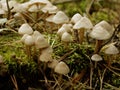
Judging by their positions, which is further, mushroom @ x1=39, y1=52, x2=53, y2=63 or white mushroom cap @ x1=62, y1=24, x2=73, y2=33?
white mushroom cap @ x1=62, y1=24, x2=73, y2=33

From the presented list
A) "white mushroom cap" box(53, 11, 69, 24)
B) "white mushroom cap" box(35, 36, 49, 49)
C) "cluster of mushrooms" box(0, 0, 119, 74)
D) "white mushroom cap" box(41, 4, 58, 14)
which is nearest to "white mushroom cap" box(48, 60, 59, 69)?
"cluster of mushrooms" box(0, 0, 119, 74)

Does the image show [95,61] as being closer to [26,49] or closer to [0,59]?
[26,49]

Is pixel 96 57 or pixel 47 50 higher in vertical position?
pixel 47 50

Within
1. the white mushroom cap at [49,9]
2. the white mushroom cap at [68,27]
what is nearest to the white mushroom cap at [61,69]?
the white mushroom cap at [68,27]

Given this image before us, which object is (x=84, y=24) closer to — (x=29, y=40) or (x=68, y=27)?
(x=68, y=27)

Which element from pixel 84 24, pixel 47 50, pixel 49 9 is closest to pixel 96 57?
pixel 84 24

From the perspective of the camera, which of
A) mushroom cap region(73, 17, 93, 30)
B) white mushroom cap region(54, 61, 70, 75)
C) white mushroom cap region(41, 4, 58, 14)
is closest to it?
white mushroom cap region(54, 61, 70, 75)

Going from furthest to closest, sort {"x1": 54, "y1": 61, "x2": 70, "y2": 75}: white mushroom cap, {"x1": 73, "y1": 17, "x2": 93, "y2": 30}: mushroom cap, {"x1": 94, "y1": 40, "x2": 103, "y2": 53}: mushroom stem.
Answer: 1. {"x1": 94, "y1": 40, "x2": 103, "y2": 53}: mushroom stem
2. {"x1": 73, "y1": 17, "x2": 93, "y2": 30}: mushroom cap
3. {"x1": 54, "y1": 61, "x2": 70, "y2": 75}: white mushroom cap

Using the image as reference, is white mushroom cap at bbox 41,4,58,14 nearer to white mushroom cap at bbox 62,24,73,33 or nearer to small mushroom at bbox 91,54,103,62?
white mushroom cap at bbox 62,24,73,33

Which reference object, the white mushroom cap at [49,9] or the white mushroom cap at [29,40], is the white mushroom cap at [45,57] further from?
the white mushroom cap at [49,9]
